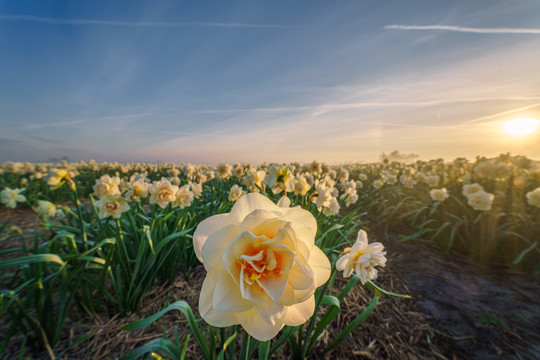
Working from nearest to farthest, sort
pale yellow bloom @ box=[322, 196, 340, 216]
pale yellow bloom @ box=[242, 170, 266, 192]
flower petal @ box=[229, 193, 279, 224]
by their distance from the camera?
flower petal @ box=[229, 193, 279, 224]
pale yellow bloom @ box=[322, 196, 340, 216]
pale yellow bloom @ box=[242, 170, 266, 192]

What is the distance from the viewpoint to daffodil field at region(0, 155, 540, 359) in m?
0.78

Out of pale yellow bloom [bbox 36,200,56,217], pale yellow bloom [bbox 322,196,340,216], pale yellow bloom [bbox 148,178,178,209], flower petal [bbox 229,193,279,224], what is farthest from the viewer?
pale yellow bloom [bbox 322,196,340,216]

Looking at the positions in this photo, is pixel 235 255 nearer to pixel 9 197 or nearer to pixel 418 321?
pixel 418 321

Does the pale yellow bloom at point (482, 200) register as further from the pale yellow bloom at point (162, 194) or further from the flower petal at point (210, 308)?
the pale yellow bloom at point (162, 194)

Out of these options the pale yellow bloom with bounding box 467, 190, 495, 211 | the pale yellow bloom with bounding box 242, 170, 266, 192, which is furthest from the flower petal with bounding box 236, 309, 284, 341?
the pale yellow bloom with bounding box 467, 190, 495, 211

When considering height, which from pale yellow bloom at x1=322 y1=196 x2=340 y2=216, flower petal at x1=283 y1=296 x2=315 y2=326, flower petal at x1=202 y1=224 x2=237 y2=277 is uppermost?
flower petal at x1=202 y1=224 x2=237 y2=277

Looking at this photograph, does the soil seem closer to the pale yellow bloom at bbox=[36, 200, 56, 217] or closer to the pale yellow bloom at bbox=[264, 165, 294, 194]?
the pale yellow bloom at bbox=[36, 200, 56, 217]

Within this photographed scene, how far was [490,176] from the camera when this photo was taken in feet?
13.0

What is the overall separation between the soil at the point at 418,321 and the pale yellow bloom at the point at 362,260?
959mm

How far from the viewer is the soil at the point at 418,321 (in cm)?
180

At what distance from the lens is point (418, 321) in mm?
2199

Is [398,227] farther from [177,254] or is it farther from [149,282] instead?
[149,282]

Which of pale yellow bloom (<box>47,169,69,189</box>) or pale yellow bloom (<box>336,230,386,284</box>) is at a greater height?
pale yellow bloom (<box>47,169,69,189</box>)

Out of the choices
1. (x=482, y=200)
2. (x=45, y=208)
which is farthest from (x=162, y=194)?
(x=482, y=200)
